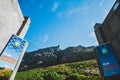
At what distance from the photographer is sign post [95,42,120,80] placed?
7.80m

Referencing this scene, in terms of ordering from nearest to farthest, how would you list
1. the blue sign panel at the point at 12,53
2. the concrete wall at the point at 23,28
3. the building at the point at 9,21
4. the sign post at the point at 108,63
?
the sign post at the point at 108,63, the blue sign panel at the point at 12,53, the building at the point at 9,21, the concrete wall at the point at 23,28

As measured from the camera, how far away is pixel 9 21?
10266 mm

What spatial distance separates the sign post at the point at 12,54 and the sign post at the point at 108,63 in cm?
582

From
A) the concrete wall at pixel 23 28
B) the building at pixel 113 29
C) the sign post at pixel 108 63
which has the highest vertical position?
the concrete wall at pixel 23 28

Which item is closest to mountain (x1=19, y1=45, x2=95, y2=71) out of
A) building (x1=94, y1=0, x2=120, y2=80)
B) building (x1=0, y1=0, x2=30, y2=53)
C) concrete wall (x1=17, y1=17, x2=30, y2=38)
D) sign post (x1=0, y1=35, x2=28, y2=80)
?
building (x1=94, y1=0, x2=120, y2=80)

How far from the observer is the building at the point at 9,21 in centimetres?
952

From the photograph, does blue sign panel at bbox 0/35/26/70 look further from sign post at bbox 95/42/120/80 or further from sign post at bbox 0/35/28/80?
sign post at bbox 95/42/120/80

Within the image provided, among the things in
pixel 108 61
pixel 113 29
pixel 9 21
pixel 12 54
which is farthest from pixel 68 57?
pixel 12 54

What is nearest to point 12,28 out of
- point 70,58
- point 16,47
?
point 16,47

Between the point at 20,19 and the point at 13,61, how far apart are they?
4888mm

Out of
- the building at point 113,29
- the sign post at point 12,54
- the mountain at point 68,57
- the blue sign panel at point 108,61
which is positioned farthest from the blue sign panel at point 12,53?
the mountain at point 68,57

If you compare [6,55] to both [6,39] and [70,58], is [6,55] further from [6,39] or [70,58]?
[70,58]

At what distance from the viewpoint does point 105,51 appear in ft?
28.9

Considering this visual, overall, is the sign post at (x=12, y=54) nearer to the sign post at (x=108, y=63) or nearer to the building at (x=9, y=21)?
the building at (x=9, y=21)
